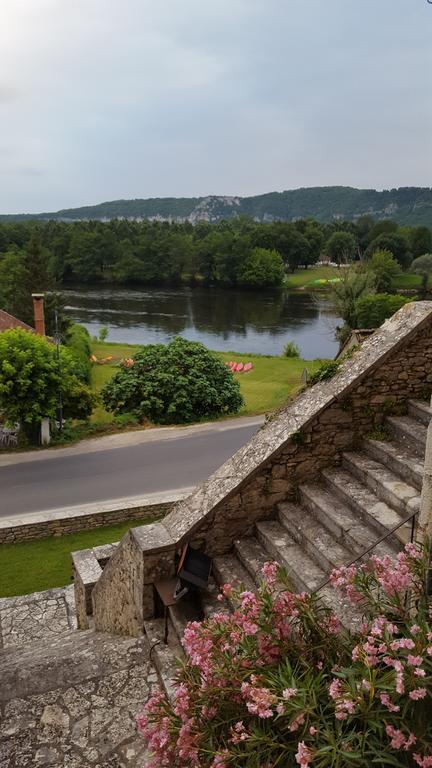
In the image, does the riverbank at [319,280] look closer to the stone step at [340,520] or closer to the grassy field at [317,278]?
the grassy field at [317,278]

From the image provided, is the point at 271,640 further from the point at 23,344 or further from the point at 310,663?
the point at 23,344

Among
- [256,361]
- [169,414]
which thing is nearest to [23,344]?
[169,414]

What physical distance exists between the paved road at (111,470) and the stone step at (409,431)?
8.56 meters

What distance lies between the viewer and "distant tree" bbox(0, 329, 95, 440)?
14.5 metres

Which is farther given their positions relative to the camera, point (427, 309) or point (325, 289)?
point (325, 289)

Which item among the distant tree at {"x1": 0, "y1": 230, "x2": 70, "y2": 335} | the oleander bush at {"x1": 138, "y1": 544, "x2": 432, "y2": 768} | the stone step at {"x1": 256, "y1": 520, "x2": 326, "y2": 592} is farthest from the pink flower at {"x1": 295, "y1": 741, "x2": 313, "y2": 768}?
the distant tree at {"x1": 0, "y1": 230, "x2": 70, "y2": 335}

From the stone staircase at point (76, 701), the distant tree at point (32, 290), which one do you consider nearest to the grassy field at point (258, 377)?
the distant tree at point (32, 290)

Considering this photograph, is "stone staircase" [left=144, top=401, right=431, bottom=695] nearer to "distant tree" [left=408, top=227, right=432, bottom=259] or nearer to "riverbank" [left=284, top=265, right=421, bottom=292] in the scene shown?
"riverbank" [left=284, top=265, right=421, bottom=292]

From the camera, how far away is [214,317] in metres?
50.7

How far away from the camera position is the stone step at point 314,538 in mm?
4023

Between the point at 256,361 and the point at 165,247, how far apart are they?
49.3 m

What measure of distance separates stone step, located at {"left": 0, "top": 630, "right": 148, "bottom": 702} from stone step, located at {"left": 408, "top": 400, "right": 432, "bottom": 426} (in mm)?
2950

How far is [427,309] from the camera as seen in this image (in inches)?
202

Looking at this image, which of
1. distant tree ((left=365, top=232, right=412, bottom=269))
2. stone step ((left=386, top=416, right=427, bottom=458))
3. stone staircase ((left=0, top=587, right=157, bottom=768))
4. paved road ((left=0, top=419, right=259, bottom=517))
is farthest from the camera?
distant tree ((left=365, top=232, right=412, bottom=269))
